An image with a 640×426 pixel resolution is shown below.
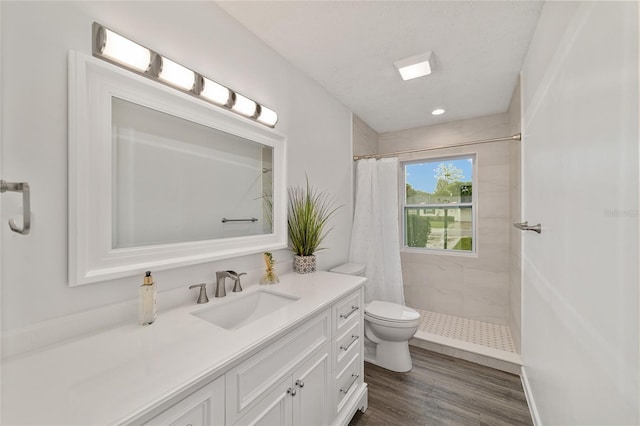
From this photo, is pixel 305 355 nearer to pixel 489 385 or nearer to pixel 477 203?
pixel 489 385

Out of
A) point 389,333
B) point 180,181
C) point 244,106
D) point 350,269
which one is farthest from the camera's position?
point 350,269

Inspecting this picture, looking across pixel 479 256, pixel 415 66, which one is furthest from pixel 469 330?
pixel 415 66

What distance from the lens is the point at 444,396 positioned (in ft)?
5.83

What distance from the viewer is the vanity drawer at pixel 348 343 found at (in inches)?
54.2

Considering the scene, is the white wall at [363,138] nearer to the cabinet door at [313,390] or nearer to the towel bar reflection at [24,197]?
the cabinet door at [313,390]

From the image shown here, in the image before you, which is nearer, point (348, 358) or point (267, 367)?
point (267, 367)

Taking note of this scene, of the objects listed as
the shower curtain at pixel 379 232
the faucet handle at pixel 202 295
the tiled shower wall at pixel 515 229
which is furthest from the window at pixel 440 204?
the faucet handle at pixel 202 295

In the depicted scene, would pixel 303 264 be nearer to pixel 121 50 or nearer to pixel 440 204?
pixel 121 50

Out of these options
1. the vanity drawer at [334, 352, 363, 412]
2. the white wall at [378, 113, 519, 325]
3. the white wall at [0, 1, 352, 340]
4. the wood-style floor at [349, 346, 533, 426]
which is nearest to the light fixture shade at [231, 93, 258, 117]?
the white wall at [0, 1, 352, 340]

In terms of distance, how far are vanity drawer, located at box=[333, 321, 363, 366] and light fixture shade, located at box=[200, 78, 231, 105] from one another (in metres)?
1.38

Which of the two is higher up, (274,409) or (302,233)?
(302,233)

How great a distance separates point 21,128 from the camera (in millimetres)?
768

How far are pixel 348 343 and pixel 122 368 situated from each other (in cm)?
111

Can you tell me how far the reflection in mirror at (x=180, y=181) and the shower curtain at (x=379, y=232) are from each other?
1.19 m
